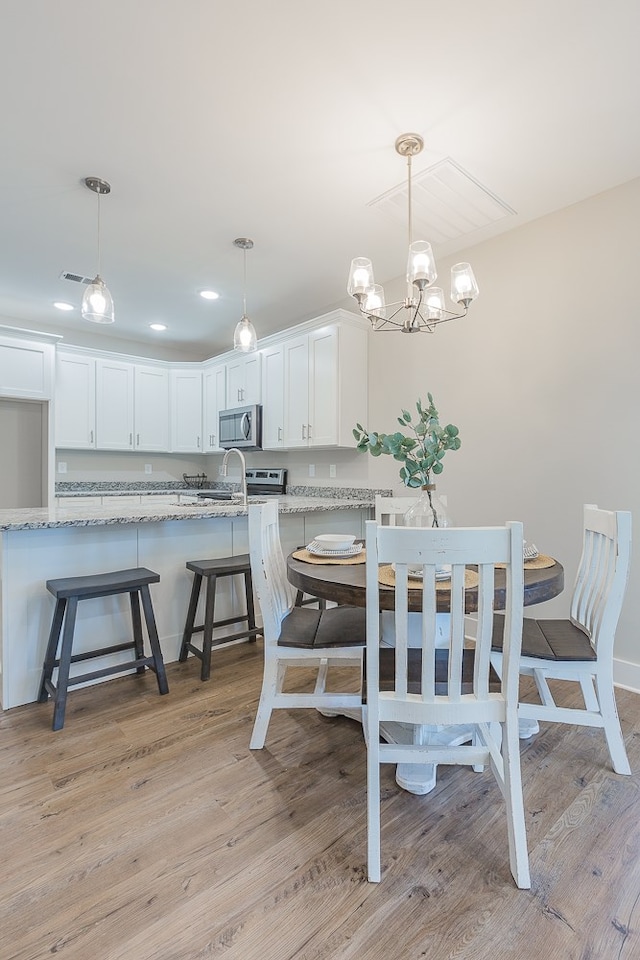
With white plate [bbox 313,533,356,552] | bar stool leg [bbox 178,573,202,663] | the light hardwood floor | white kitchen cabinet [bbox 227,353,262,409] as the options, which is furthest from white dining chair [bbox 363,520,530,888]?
white kitchen cabinet [bbox 227,353,262,409]

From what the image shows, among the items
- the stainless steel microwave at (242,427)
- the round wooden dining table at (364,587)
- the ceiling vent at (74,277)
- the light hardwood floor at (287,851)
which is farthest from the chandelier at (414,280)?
the ceiling vent at (74,277)

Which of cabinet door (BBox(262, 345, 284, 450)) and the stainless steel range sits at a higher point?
cabinet door (BBox(262, 345, 284, 450))

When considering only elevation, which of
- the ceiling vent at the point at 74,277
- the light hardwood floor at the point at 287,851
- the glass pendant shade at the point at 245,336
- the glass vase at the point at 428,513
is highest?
the ceiling vent at the point at 74,277

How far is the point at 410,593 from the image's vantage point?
149 cm

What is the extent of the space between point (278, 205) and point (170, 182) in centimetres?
62

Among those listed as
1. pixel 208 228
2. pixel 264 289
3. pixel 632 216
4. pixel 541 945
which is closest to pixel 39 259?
pixel 208 228

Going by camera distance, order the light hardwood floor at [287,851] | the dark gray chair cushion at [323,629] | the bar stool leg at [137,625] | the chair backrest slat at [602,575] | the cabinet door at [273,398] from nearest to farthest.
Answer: the light hardwood floor at [287,851] < the chair backrest slat at [602,575] < the dark gray chair cushion at [323,629] < the bar stool leg at [137,625] < the cabinet door at [273,398]

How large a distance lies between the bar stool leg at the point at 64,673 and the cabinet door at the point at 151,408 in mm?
3384

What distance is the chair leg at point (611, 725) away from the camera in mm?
1671

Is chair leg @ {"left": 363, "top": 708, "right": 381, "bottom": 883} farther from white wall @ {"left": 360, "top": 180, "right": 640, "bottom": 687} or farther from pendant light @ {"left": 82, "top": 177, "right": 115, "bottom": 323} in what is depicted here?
pendant light @ {"left": 82, "top": 177, "right": 115, "bottom": 323}

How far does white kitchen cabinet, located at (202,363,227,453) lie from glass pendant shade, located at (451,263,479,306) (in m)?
3.38

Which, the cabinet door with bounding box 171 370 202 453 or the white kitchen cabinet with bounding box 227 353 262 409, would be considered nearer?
the white kitchen cabinet with bounding box 227 353 262 409

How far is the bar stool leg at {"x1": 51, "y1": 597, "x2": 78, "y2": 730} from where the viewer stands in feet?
6.53

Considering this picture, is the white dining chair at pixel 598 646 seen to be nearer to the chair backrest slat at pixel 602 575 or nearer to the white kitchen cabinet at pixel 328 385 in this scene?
the chair backrest slat at pixel 602 575
